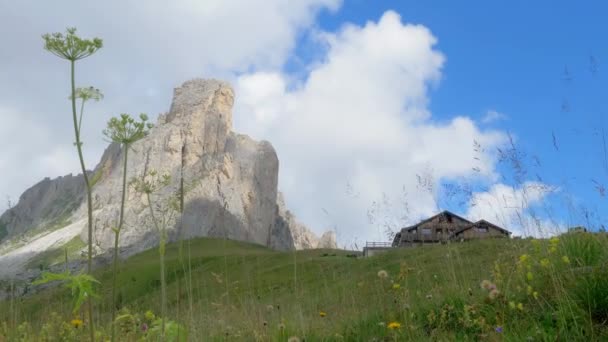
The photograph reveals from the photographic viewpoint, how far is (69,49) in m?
2.51

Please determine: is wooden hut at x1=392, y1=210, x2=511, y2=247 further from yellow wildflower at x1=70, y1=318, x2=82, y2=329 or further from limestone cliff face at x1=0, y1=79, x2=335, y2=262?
limestone cliff face at x1=0, y1=79, x2=335, y2=262

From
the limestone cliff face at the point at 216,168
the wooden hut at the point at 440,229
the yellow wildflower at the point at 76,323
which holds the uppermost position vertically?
the limestone cliff face at the point at 216,168

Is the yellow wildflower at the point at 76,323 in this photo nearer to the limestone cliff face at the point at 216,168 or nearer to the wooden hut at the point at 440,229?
the wooden hut at the point at 440,229

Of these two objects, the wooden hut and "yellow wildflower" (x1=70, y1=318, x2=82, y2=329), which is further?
the wooden hut

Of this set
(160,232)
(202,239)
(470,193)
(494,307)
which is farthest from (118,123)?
(202,239)

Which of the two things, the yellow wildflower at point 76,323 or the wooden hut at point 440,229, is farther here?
the wooden hut at point 440,229

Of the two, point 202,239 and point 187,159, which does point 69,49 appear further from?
point 187,159

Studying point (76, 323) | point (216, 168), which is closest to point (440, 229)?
point (76, 323)

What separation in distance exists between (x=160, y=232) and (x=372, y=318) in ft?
12.2

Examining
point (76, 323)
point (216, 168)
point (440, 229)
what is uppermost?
point (216, 168)

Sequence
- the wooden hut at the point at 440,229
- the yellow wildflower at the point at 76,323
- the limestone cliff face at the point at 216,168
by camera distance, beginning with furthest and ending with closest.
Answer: the limestone cliff face at the point at 216,168
the wooden hut at the point at 440,229
the yellow wildflower at the point at 76,323

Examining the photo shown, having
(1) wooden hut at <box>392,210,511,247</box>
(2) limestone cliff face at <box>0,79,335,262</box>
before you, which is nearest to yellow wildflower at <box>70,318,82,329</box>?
(1) wooden hut at <box>392,210,511,247</box>

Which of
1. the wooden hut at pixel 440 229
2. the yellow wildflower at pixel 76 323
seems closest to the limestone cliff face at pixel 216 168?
the wooden hut at pixel 440 229

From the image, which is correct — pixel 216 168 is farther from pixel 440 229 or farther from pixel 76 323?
pixel 76 323
